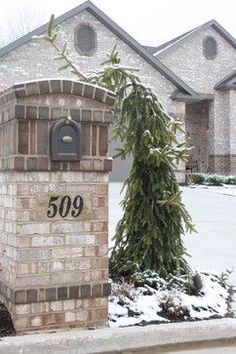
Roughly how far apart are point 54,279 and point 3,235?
662 millimetres

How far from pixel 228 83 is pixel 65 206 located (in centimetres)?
2372

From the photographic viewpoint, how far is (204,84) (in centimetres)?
2806

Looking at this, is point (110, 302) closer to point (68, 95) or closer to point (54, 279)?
point (54, 279)

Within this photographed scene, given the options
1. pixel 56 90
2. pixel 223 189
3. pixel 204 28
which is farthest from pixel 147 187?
pixel 204 28

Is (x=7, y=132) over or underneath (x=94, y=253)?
over

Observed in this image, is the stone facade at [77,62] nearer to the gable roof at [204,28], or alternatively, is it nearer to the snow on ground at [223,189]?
the snow on ground at [223,189]

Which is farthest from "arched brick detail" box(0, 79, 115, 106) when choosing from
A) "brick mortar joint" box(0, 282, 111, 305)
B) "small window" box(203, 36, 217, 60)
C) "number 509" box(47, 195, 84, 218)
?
"small window" box(203, 36, 217, 60)

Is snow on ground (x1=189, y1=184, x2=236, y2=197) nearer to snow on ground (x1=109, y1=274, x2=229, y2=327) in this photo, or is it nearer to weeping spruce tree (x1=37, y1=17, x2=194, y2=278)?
weeping spruce tree (x1=37, y1=17, x2=194, y2=278)

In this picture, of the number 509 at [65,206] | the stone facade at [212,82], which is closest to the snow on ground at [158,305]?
the number 509 at [65,206]

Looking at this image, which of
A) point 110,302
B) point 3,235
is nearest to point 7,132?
point 3,235

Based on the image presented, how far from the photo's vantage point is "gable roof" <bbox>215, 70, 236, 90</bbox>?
2717 cm

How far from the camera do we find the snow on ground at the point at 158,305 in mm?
5109

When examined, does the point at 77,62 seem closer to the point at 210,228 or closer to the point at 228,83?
the point at 228,83

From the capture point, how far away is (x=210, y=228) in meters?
11.7
